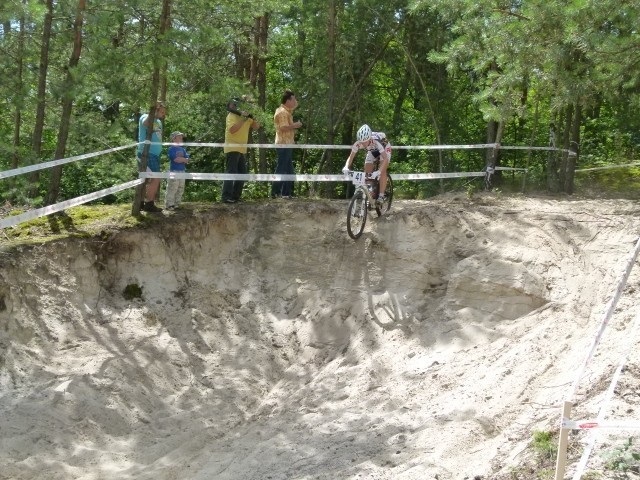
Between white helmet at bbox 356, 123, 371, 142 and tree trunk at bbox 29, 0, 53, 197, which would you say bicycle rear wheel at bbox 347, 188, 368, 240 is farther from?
tree trunk at bbox 29, 0, 53, 197

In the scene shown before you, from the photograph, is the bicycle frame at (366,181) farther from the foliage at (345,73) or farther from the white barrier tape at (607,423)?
the white barrier tape at (607,423)

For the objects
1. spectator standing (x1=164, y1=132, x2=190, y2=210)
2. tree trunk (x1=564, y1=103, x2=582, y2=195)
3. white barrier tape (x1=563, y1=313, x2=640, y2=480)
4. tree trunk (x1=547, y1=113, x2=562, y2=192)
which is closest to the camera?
white barrier tape (x1=563, y1=313, x2=640, y2=480)

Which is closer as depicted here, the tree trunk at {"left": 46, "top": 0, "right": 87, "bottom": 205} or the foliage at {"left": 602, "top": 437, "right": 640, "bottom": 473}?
the foliage at {"left": 602, "top": 437, "right": 640, "bottom": 473}

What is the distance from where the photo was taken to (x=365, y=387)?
933cm

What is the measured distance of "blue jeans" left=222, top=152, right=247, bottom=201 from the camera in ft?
41.8

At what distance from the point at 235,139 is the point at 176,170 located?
1062 mm

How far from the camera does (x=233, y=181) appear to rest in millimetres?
12711

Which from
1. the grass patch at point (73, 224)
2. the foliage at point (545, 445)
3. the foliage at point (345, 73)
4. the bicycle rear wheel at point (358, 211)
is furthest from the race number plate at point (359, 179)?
the foliage at point (545, 445)

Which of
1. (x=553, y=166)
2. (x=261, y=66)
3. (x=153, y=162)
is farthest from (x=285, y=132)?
(x=553, y=166)

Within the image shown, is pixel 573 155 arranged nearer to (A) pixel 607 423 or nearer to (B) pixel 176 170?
(B) pixel 176 170

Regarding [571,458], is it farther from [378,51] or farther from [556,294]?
[378,51]

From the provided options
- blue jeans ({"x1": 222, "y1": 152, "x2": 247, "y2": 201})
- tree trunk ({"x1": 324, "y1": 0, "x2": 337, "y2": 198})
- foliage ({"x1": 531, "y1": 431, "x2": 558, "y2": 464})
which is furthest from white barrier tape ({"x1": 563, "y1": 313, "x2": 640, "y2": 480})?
tree trunk ({"x1": 324, "y1": 0, "x2": 337, "y2": 198})

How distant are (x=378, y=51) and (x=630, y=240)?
848cm

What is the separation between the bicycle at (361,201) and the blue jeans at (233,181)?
2.08 m
